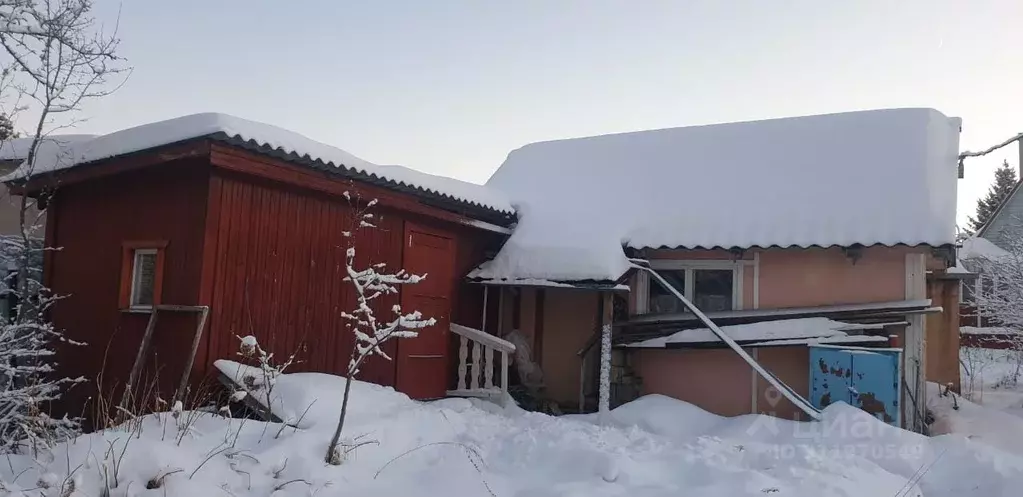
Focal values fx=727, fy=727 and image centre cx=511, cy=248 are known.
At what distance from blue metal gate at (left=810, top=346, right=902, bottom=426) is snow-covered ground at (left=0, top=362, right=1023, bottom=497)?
0.45m

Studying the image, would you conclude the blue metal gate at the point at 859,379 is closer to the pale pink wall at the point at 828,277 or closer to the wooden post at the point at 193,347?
the pale pink wall at the point at 828,277

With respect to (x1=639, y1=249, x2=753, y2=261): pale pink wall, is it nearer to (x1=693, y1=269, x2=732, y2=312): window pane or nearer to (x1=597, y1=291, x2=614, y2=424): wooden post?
(x1=693, y1=269, x2=732, y2=312): window pane

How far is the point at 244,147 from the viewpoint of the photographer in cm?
611

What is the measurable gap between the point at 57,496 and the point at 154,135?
3.49 metres

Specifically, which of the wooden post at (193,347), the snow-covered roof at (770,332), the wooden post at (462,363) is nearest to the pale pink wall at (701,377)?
the snow-covered roof at (770,332)

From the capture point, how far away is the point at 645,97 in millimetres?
11523

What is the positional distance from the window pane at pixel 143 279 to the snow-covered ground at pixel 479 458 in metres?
1.26

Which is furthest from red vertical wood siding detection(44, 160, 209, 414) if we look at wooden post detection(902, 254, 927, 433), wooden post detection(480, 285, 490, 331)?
wooden post detection(902, 254, 927, 433)

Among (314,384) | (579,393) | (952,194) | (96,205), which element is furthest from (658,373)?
(96,205)

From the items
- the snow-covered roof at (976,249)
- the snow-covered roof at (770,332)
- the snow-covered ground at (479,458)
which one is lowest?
the snow-covered ground at (479,458)

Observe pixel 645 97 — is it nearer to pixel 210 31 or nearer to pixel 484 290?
pixel 484 290

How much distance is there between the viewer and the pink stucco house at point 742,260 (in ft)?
28.4

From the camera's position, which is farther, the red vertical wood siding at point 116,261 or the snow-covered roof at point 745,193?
the snow-covered roof at point 745,193

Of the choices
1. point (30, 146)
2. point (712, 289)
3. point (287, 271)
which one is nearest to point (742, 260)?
point (712, 289)
